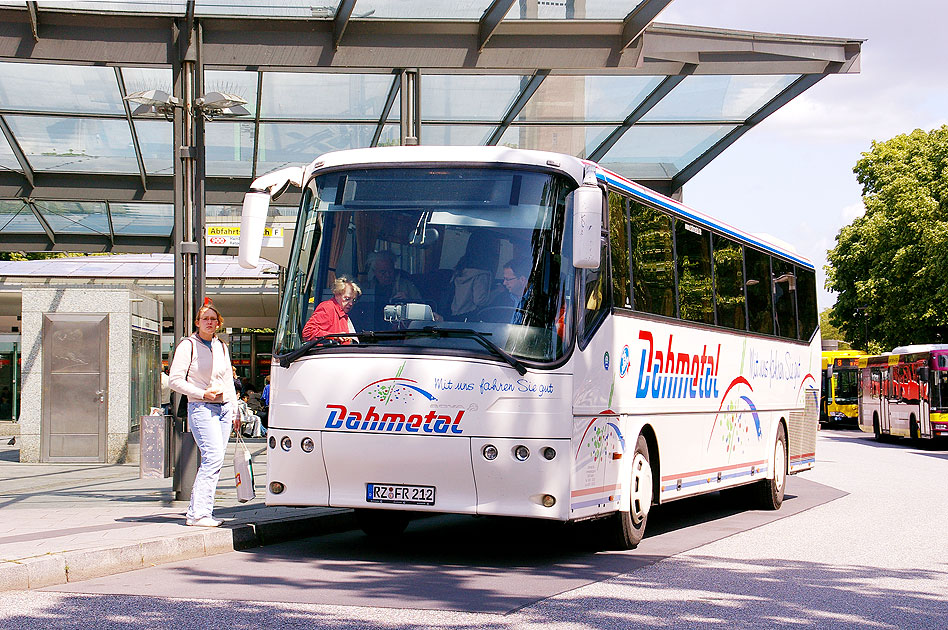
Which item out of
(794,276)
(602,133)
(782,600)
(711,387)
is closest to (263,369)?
(602,133)

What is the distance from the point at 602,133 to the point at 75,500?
12.1 meters

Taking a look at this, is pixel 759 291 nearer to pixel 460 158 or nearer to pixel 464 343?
pixel 460 158

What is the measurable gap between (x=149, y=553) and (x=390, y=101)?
12.0 meters

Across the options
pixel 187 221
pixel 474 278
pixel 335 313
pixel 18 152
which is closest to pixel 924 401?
pixel 18 152

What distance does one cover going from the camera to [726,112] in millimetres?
20672

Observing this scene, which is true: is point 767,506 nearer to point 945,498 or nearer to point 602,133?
point 945,498

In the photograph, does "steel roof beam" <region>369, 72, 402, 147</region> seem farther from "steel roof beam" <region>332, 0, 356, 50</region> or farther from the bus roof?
the bus roof

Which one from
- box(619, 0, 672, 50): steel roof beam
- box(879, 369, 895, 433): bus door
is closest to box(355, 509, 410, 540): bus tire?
box(619, 0, 672, 50): steel roof beam

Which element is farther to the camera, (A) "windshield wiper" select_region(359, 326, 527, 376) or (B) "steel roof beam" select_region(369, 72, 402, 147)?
(B) "steel roof beam" select_region(369, 72, 402, 147)

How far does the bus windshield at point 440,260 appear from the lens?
371 inches

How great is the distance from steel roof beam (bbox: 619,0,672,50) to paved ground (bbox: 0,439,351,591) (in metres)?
7.62

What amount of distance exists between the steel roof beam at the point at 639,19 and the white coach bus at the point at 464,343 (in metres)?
5.21

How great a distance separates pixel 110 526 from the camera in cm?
1053

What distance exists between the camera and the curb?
8.20 meters
